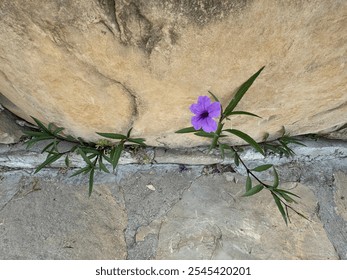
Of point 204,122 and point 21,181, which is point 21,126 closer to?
point 21,181

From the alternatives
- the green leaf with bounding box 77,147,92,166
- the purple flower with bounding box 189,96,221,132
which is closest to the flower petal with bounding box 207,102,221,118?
the purple flower with bounding box 189,96,221,132

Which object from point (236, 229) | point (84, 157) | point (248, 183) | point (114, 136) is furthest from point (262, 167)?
point (84, 157)

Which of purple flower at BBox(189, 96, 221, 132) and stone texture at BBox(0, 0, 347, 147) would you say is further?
purple flower at BBox(189, 96, 221, 132)

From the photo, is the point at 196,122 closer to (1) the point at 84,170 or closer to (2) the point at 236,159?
(2) the point at 236,159

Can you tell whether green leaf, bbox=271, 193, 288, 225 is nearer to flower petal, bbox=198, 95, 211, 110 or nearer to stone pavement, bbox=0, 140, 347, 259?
stone pavement, bbox=0, 140, 347, 259

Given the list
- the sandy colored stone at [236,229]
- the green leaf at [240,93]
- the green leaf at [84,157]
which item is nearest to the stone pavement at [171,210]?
the sandy colored stone at [236,229]

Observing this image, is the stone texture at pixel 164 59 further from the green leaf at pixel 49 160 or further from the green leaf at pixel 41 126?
the green leaf at pixel 49 160

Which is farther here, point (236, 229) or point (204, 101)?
point (236, 229)
